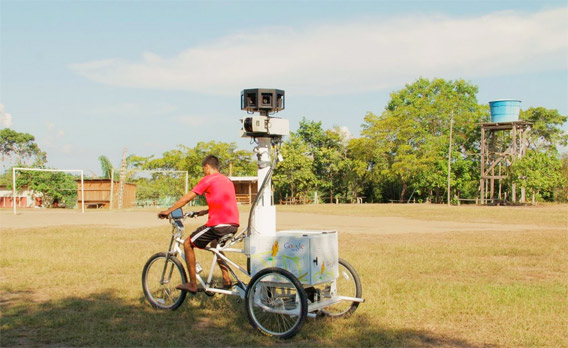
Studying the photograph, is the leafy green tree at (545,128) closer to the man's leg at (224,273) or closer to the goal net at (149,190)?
the goal net at (149,190)

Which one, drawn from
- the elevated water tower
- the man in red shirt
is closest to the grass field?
the man in red shirt

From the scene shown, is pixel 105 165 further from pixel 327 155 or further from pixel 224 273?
pixel 224 273

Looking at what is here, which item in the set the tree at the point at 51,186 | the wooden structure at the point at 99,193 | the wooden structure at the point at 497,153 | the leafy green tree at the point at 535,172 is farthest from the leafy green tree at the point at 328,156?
the tree at the point at 51,186

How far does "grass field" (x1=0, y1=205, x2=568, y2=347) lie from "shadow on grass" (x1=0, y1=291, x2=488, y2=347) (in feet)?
0.04

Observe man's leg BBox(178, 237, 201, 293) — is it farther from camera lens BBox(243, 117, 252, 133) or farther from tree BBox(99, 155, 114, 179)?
tree BBox(99, 155, 114, 179)

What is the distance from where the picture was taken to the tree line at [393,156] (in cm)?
4881

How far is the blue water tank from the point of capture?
40.7m

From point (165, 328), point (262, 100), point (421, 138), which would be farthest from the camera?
point (421, 138)

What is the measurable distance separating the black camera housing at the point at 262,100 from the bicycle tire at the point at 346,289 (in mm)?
1894

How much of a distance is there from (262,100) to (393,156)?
47.3 metres

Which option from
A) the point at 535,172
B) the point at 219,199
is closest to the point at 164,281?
the point at 219,199

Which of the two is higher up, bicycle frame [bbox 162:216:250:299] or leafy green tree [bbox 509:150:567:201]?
leafy green tree [bbox 509:150:567:201]

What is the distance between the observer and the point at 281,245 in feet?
19.7

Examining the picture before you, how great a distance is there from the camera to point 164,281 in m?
7.00
